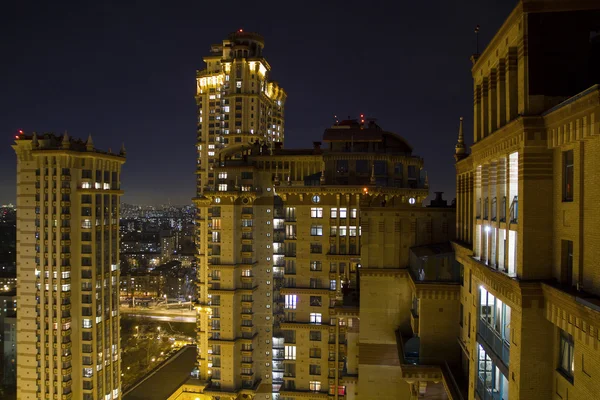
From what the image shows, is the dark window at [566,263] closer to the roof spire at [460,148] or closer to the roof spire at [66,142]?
the roof spire at [460,148]

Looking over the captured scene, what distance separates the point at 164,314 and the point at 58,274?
88407 millimetres

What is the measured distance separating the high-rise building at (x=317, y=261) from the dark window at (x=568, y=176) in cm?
1338

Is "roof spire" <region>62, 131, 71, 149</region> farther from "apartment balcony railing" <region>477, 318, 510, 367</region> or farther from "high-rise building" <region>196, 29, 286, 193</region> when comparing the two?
"apartment balcony railing" <region>477, 318, 510, 367</region>

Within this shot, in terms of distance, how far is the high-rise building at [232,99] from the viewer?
91250 millimetres

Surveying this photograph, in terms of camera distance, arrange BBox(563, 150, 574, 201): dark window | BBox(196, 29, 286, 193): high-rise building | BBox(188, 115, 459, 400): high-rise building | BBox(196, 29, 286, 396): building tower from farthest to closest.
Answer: BBox(196, 29, 286, 193): high-rise building, BBox(196, 29, 286, 396): building tower, BBox(188, 115, 459, 400): high-rise building, BBox(563, 150, 574, 201): dark window

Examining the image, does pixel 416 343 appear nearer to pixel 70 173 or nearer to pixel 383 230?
pixel 383 230

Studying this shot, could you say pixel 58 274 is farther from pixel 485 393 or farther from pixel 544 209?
pixel 544 209

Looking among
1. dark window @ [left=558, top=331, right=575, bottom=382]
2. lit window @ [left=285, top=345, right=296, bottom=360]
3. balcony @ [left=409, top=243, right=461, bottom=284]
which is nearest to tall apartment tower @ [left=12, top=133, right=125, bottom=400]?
lit window @ [left=285, top=345, right=296, bottom=360]

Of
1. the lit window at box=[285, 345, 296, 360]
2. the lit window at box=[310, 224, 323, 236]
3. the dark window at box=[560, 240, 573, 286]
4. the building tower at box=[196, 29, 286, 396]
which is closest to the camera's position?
the dark window at box=[560, 240, 573, 286]

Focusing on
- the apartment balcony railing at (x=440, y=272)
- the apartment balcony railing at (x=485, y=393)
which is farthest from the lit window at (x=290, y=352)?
the apartment balcony railing at (x=485, y=393)

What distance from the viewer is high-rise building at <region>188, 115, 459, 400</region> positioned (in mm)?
28875

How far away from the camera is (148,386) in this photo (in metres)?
82.9

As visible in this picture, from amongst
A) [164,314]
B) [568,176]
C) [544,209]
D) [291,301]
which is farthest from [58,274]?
[164,314]

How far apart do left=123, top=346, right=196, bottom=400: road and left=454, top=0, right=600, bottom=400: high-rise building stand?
244ft
